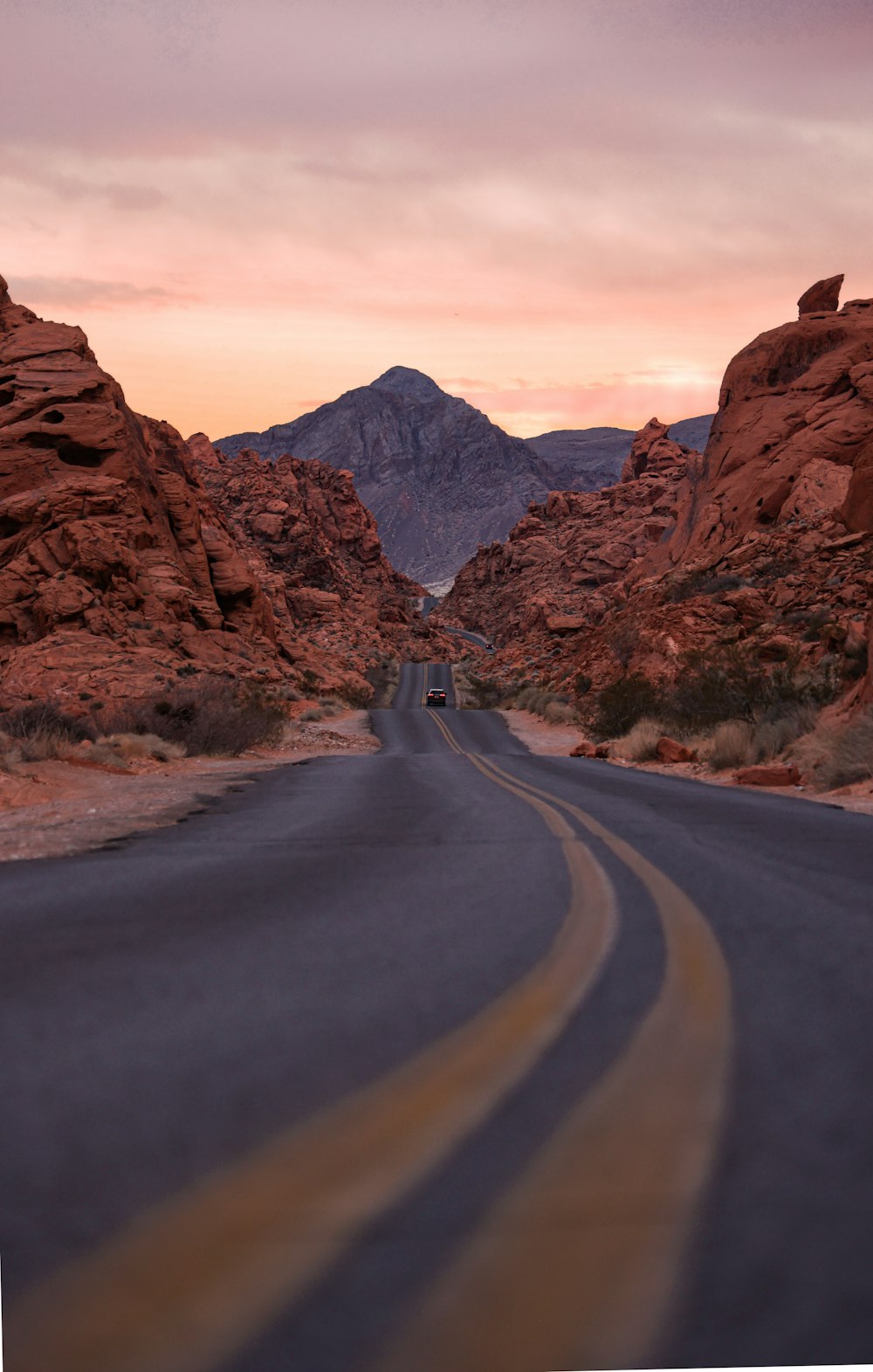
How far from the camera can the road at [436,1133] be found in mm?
1502

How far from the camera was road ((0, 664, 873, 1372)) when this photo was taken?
150 cm

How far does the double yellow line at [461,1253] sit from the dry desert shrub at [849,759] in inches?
481

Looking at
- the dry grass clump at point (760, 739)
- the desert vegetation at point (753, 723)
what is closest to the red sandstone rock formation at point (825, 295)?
the desert vegetation at point (753, 723)

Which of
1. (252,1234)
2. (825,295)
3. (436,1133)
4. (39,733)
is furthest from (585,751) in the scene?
(825,295)

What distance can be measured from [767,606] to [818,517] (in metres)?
8.86

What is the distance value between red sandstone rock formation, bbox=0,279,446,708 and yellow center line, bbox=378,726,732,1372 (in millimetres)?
28307

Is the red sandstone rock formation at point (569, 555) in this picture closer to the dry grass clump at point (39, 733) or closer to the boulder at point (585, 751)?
the boulder at point (585, 751)

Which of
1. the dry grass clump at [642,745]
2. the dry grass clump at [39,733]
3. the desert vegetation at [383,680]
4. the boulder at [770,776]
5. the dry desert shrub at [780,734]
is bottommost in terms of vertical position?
the desert vegetation at [383,680]

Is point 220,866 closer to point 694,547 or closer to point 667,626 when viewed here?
point 667,626

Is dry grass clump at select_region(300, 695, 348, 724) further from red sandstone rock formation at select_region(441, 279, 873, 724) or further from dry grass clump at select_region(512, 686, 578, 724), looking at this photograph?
red sandstone rock formation at select_region(441, 279, 873, 724)

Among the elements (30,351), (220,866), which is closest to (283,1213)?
(220,866)

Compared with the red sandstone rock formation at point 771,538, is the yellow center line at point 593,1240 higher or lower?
lower

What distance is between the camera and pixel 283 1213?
1.74m

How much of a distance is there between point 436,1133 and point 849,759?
13.3m
